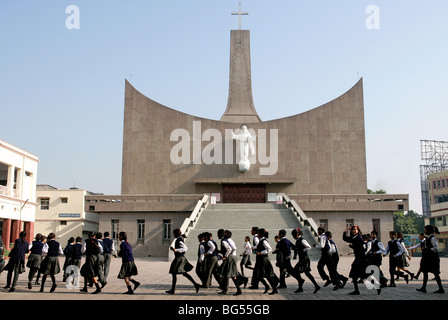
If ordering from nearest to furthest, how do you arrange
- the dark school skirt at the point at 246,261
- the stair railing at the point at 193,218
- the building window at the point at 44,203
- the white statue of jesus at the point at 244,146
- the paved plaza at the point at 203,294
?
the paved plaza at the point at 203,294
the dark school skirt at the point at 246,261
the stair railing at the point at 193,218
the white statue of jesus at the point at 244,146
the building window at the point at 44,203

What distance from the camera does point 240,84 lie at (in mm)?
36969

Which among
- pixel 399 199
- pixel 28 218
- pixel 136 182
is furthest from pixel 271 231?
pixel 28 218

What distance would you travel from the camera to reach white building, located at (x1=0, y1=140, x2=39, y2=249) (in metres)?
27.7

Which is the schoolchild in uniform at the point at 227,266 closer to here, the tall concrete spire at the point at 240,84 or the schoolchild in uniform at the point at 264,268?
the schoolchild in uniform at the point at 264,268

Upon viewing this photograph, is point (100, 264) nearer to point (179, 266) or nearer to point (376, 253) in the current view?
point (179, 266)

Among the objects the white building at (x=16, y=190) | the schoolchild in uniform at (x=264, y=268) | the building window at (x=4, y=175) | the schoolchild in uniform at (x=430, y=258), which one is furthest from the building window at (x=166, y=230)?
the schoolchild in uniform at (x=430, y=258)

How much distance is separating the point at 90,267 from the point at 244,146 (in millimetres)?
23814

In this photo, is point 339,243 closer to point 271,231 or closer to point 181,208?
point 271,231

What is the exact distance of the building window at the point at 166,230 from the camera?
1187 inches

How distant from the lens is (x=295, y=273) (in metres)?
10.8

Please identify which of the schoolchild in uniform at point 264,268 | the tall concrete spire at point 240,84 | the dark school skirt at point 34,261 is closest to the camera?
the schoolchild in uniform at point 264,268

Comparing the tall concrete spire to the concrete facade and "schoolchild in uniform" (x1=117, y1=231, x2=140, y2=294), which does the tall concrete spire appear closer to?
the concrete facade

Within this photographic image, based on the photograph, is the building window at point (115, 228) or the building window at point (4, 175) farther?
the building window at point (115, 228)

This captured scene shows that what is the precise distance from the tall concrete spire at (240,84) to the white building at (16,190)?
14060mm
